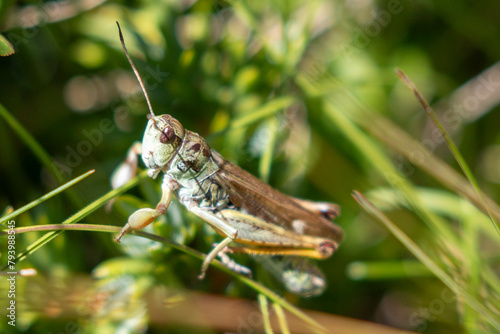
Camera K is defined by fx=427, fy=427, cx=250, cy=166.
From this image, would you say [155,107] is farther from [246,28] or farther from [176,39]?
[246,28]

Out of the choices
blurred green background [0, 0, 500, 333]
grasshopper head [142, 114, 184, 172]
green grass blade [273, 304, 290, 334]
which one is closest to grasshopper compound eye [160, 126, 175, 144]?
grasshopper head [142, 114, 184, 172]

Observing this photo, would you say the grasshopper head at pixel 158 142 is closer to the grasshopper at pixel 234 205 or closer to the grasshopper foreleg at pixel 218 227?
the grasshopper at pixel 234 205

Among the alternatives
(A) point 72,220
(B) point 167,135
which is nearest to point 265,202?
(B) point 167,135

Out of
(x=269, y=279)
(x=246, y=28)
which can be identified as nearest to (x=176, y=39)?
(x=246, y=28)

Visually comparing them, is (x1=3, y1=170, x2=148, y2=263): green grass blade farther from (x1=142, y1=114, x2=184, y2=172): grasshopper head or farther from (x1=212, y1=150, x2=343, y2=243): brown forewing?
(x1=212, y1=150, x2=343, y2=243): brown forewing

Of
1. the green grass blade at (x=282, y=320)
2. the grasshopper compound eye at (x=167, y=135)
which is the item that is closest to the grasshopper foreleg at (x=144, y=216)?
the grasshopper compound eye at (x=167, y=135)

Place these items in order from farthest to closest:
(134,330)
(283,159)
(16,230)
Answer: (283,159) → (134,330) → (16,230)

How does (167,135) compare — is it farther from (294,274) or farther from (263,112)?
(294,274)
